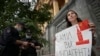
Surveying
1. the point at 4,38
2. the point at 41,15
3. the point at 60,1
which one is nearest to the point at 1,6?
the point at 41,15

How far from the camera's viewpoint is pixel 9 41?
7395 mm

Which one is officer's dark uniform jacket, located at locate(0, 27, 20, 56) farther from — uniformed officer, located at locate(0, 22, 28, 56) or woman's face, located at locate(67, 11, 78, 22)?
woman's face, located at locate(67, 11, 78, 22)

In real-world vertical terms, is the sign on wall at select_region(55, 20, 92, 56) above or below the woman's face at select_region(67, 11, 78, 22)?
below

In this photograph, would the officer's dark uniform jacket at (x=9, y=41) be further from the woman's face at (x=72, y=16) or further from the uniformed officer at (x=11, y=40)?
the woman's face at (x=72, y=16)

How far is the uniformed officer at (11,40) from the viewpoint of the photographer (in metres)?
7.34

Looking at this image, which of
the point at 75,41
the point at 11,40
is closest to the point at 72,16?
the point at 75,41

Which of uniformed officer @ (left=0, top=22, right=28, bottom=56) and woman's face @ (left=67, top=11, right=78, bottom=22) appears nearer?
woman's face @ (left=67, top=11, right=78, bottom=22)

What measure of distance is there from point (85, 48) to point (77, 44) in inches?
12.9

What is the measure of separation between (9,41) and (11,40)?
0.23 feet

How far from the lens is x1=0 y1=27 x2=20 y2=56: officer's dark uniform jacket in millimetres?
7332

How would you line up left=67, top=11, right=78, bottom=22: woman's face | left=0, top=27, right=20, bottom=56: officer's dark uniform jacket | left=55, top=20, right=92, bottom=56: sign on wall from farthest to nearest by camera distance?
left=0, top=27, right=20, bottom=56: officer's dark uniform jacket, left=67, top=11, right=78, bottom=22: woman's face, left=55, top=20, right=92, bottom=56: sign on wall

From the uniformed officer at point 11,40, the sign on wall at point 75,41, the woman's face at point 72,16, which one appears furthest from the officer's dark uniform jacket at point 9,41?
the woman's face at point 72,16

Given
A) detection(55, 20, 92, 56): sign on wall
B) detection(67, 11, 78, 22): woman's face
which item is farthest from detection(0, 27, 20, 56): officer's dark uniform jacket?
detection(67, 11, 78, 22): woman's face

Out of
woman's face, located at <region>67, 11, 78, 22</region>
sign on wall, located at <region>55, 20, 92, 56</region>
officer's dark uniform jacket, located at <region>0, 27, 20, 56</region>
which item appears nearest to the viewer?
sign on wall, located at <region>55, 20, 92, 56</region>
